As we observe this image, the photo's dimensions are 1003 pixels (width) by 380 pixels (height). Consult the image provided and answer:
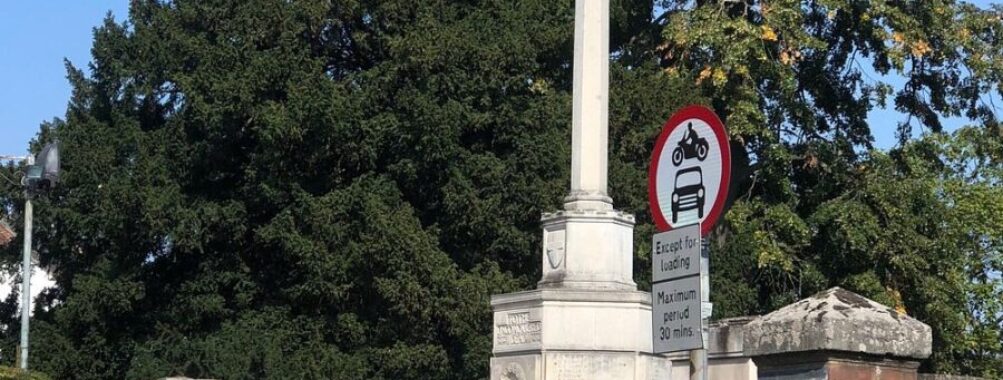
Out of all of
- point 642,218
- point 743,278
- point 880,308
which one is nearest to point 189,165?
point 642,218

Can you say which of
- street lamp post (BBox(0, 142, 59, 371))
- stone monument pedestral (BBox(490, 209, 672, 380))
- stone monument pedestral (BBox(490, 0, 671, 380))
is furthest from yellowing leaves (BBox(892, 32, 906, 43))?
street lamp post (BBox(0, 142, 59, 371))

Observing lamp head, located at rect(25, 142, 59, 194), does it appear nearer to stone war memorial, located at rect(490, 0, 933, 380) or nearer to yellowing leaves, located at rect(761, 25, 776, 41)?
stone war memorial, located at rect(490, 0, 933, 380)

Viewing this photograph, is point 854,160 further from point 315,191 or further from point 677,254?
point 677,254

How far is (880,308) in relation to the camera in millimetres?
7281

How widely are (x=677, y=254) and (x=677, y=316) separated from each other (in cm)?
27

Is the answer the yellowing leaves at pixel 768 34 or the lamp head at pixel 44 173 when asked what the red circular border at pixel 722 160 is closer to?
the lamp head at pixel 44 173

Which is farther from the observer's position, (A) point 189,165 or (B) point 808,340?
(A) point 189,165

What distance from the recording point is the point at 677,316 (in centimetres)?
655

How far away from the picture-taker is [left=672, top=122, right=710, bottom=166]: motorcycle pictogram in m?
7.35

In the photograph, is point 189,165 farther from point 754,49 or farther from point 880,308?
point 880,308

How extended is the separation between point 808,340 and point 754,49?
64.2 feet

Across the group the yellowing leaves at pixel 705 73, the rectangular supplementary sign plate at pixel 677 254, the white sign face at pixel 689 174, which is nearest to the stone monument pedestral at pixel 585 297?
the white sign face at pixel 689 174

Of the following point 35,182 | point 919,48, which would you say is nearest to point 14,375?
point 35,182

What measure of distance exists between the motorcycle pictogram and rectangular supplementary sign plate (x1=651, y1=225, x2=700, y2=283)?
673 mm
